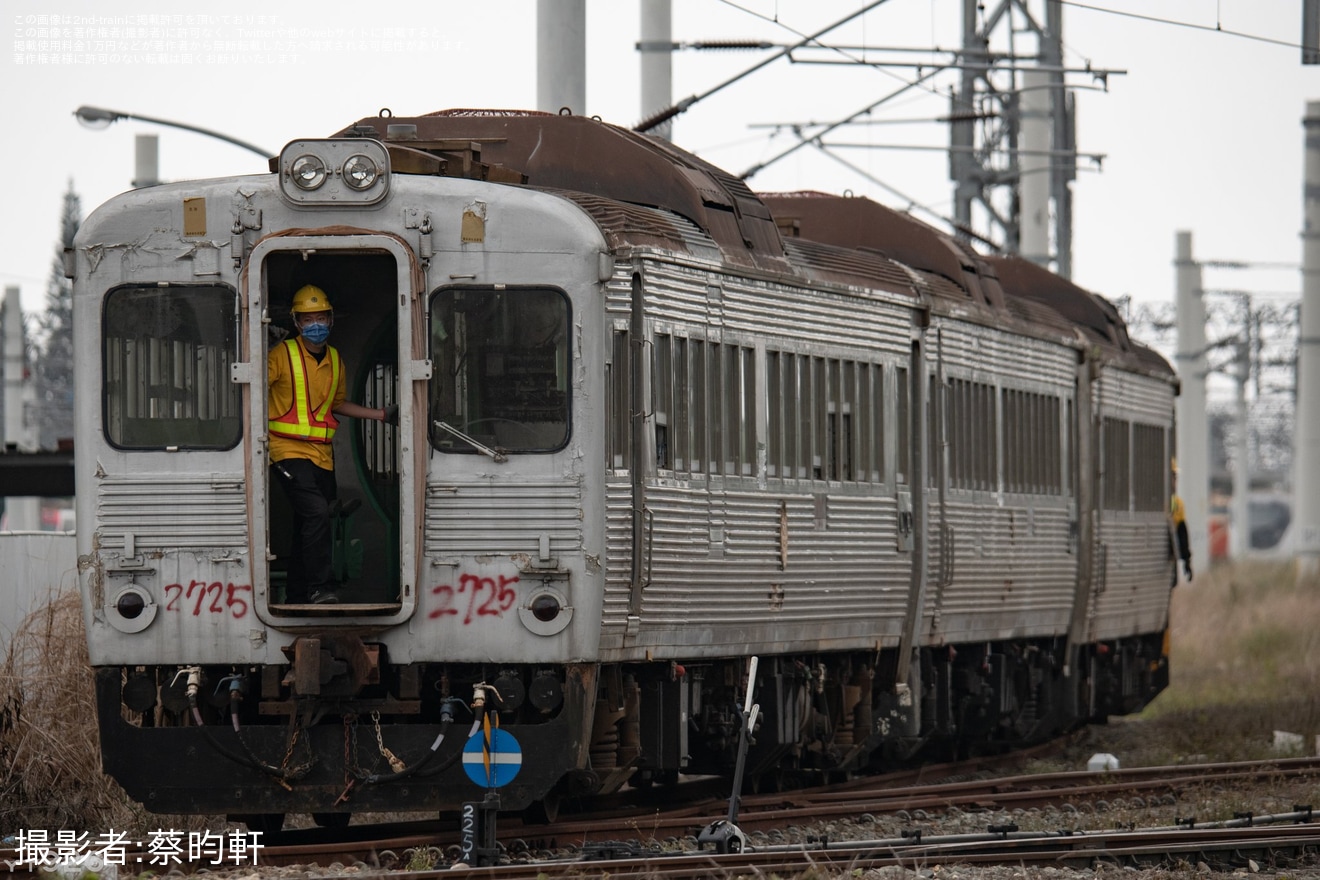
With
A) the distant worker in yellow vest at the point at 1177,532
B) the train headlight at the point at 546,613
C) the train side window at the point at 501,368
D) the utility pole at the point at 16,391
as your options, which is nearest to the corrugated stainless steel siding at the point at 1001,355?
the distant worker in yellow vest at the point at 1177,532

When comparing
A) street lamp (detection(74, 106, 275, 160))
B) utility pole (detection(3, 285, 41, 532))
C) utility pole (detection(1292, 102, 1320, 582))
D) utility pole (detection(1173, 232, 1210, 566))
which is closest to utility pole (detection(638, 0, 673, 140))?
street lamp (detection(74, 106, 275, 160))

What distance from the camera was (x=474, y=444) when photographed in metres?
10.6

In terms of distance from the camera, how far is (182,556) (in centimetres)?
1067

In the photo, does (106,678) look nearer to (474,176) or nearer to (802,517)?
(474,176)

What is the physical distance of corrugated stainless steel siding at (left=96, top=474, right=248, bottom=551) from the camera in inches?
418

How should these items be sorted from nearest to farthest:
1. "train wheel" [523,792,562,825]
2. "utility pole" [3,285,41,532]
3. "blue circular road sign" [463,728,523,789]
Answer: "blue circular road sign" [463,728,523,789]
"train wheel" [523,792,562,825]
"utility pole" [3,285,41,532]

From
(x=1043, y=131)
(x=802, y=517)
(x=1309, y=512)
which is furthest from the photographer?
(x=1309, y=512)

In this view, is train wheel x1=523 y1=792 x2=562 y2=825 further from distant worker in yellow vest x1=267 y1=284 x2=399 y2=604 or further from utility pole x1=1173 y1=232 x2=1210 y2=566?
utility pole x1=1173 y1=232 x2=1210 y2=566

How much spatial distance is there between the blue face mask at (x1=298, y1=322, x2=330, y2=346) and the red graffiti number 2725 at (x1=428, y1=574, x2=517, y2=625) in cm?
119

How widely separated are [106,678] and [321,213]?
7.39 feet

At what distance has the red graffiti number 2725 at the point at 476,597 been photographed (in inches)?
415

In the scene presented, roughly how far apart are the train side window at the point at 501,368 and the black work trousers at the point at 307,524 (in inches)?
22.3

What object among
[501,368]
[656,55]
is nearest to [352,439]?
[501,368]

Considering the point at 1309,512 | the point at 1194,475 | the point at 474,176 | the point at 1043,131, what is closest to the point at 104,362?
the point at 474,176
